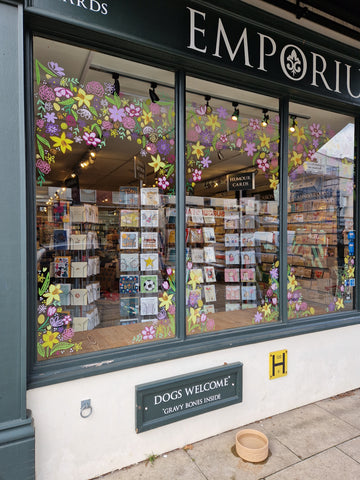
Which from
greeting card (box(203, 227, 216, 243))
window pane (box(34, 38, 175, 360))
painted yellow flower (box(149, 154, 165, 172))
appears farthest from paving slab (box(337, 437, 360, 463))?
painted yellow flower (box(149, 154, 165, 172))

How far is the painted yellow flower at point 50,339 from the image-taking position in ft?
6.41

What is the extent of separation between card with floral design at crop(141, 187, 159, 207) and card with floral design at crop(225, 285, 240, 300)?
1.35 m

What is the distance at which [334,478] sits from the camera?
1.94 metres

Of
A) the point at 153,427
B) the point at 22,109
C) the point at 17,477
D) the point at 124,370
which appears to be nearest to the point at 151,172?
the point at 22,109

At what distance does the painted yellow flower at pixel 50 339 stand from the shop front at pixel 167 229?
0.03ft

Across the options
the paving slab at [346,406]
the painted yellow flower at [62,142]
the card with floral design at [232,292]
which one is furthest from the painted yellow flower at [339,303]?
the painted yellow flower at [62,142]

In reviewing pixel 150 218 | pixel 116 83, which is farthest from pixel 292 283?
pixel 116 83

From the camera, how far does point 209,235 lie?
345cm

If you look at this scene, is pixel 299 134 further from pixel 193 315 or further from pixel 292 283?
pixel 193 315

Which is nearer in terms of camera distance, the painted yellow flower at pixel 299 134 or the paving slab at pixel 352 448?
the paving slab at pixel 352 448

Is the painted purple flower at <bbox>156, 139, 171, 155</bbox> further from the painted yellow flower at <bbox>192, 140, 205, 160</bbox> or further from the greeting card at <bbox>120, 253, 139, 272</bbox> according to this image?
the greeting card at <bbox>120, 253, 139, 272</bbox>

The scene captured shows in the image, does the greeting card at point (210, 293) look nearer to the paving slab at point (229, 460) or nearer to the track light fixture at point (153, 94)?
the paving slab at point (229, 460)

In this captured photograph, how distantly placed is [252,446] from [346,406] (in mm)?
1210

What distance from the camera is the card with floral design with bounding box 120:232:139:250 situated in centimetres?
299
